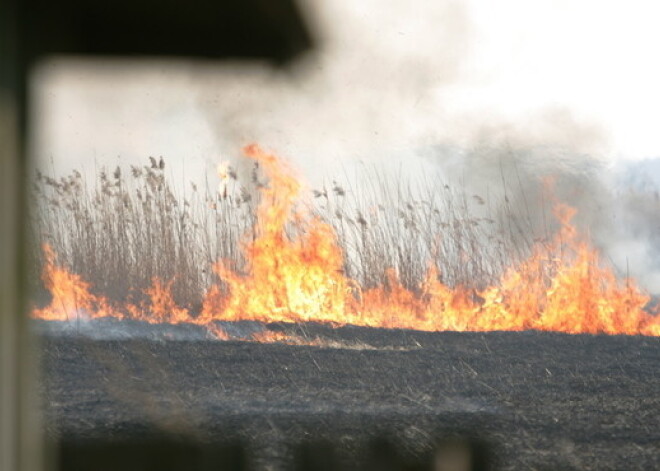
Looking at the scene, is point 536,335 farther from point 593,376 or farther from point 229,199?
point 229,199

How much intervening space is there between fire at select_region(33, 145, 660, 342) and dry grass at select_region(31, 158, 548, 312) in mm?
47

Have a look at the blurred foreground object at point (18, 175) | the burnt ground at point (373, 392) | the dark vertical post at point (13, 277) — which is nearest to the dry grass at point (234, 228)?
the burnt ground at point (373, 392)

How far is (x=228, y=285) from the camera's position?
357 cm

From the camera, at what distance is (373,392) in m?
3.47

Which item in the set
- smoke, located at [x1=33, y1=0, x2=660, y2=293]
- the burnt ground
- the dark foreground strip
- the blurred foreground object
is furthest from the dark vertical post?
smoke, located at [x1=33, y1=0, x2=660, y2=293]

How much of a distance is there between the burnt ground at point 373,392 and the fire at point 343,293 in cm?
7

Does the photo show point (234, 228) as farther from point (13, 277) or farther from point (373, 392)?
point (13, 277)

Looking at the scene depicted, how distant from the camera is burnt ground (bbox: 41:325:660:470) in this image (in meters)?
3.01

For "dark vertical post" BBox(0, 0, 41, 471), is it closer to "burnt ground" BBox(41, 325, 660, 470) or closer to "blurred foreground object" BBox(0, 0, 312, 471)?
"blurred foreground object" BBox(0, 0, 312, 471)

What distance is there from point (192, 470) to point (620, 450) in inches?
57.5

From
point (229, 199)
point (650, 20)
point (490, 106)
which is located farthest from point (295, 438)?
point (650, 20)

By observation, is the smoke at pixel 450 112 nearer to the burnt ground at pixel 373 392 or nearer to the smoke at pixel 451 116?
the smoke at pixel 451 116

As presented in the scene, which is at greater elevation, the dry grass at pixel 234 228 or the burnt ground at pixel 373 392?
the dry grass at pixel 234 228

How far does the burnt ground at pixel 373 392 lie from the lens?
301 cm
